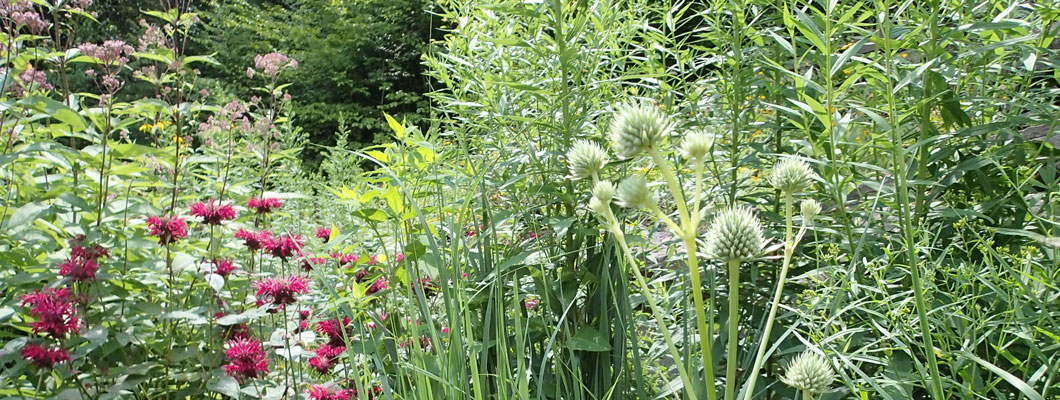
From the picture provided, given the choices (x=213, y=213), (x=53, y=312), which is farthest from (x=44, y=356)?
(x=213, y=213)

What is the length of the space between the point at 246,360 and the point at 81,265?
47 cm

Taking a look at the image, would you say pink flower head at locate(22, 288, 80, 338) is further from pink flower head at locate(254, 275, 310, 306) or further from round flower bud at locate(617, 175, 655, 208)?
round flower bud at locate(617, 175, 655, 208)

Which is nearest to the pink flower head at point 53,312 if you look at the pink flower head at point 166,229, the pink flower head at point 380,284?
the pink flower head at point 166,229

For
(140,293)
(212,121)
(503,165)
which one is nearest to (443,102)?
(503,165)

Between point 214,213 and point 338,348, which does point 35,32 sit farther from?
point 338,348

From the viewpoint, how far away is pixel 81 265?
185 centimetres

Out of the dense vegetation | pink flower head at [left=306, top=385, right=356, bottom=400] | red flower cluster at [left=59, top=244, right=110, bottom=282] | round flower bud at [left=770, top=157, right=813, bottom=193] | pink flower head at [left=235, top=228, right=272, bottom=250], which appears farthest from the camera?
pink flower head at [left=235, top=228, right=272, bottom=250]

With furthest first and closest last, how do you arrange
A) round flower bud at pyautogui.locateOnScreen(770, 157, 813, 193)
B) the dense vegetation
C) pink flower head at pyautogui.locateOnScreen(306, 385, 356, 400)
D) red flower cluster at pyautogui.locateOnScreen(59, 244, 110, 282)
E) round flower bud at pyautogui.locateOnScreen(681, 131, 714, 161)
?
1. red flower cluster at pyautogui.locateOnScreen(59, 244, 110, 282)
2. pink flower head at pyautogui.locateOnScreen(306, 385, 356, 400)
3. the dense vegetation
4. round flower bud at pyautogui.locateOnScreen(770, 157, 813, 193)
5. round flower bud at pyautogui.locateOnScreen(681, 131, 714, 161)

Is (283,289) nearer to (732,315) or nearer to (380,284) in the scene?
(380,284)

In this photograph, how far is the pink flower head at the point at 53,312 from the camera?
175cm

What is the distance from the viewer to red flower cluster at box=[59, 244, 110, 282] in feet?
5.92

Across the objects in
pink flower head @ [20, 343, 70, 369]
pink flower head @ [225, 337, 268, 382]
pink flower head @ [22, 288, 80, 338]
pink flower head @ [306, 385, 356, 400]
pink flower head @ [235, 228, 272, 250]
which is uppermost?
pink flower head @ [235, 228, 272, 250]

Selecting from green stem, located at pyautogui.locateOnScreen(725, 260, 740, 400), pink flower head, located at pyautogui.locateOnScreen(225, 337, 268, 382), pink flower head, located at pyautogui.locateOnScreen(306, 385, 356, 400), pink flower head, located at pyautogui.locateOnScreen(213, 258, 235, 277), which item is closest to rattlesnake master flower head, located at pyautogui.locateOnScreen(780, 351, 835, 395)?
green stem, located at pyautogui.locateOnScreen(725, 260, 740, 400)

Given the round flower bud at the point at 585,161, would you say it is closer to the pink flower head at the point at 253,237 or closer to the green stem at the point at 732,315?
the green stem at the point at 732,315
